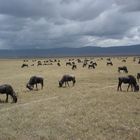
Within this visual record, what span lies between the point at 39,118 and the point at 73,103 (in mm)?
4872

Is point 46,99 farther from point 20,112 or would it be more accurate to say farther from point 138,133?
point 138,133

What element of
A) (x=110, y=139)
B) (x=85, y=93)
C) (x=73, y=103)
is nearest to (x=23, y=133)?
(x=110, y=139)

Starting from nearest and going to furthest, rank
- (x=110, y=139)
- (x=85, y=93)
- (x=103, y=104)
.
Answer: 1. (x=110, y=139)
2. (x=103, y=104)
3. (x=85, y=93)

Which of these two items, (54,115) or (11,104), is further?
(11,104)

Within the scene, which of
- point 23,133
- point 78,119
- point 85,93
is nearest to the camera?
point 23,133

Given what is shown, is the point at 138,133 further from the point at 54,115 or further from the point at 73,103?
the point at 73,103

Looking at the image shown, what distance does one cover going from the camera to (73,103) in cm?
2548

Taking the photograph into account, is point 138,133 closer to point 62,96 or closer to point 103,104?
point 103,104

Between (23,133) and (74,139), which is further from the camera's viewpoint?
(23,133)

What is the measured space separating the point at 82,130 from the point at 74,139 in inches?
51.4

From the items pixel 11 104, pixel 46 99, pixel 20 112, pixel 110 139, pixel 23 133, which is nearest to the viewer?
pixel 110 139

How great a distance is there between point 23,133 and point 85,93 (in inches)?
511

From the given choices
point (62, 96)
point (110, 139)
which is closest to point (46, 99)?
point (62, 96)

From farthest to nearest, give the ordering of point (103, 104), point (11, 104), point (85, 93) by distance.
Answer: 1. point (85, 93)
2. point (11, 104)
3. point (103, 104)
